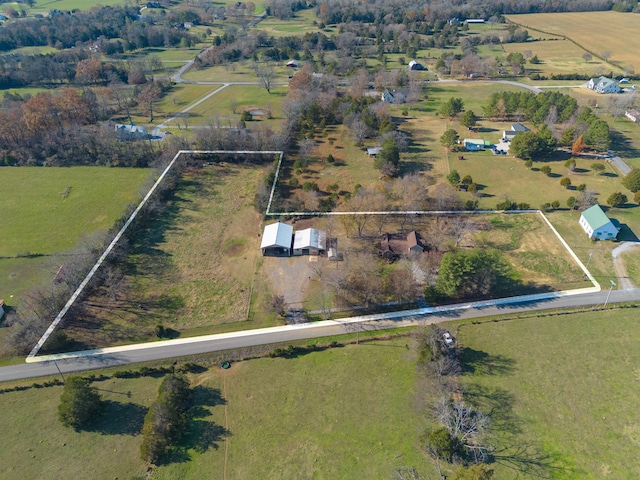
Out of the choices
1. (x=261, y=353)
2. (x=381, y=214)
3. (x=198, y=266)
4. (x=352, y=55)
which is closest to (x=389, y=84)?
(x=352, y=55)

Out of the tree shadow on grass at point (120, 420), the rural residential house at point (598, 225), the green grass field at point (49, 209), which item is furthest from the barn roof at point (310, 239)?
the rural residential house at point (598, 225)

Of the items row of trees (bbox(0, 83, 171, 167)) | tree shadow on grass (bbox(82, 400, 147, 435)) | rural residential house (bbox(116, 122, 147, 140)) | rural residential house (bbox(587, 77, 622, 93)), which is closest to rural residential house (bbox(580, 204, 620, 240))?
tree shadow on grass (bbox(82, 400, 147, 435))

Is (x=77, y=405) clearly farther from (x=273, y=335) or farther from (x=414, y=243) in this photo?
(x=414, y=243)

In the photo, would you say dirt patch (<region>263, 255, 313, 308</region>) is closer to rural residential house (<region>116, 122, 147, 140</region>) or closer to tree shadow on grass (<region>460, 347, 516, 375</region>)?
tree shadow on grass (<region>460, 347, 516, 375</region>)

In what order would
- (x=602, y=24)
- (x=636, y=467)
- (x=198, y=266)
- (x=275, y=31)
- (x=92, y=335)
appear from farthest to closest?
(x=275, y=31) → (x=602, y=24) → (x=198, y=266) → (x=92, y=335) → (x=636, y=467)

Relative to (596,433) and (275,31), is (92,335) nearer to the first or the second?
(596,433)

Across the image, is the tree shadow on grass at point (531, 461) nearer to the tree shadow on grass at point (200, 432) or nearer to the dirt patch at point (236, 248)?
the tree shadow on grass at point (200, 432)
